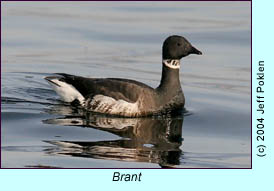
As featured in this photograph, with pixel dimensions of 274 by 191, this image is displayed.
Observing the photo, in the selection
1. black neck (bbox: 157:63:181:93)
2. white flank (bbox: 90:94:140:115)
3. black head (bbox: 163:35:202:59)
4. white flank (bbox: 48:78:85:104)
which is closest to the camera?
white flank (bbox: 90:94:140:115)

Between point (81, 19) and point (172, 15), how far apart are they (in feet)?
8.99

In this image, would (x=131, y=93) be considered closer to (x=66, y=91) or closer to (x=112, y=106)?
(x=112, y=106)

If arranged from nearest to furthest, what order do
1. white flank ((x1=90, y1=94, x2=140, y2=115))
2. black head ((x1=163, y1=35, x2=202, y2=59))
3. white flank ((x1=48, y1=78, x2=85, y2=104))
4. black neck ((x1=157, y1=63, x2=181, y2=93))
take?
white flank ((x1=90, y1=94, x2=140, y2=115)), black neck ((x1=157, y1=63, x2=181, y2=93)), black head ((x1=163, y1=35, x2=202, y2=59)), white flank ((x1=48, y1=78, x2=85, y2=104))

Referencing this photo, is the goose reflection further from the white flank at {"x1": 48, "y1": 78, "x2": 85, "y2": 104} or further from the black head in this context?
the black head

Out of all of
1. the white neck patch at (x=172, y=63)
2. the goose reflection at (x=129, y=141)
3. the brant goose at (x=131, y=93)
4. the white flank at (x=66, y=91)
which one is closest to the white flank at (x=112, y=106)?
the brant goose at (x=131, y=93)

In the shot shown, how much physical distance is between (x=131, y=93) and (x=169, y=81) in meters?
0.89

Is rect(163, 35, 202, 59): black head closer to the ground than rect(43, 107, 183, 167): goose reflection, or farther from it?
farther from it

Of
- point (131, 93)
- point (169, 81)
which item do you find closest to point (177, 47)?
point (169, 81)

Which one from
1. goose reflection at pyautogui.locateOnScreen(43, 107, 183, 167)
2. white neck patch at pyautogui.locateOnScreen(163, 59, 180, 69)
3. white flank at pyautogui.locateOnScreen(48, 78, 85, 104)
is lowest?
goose reflection at pyautogui.locateOnScreen(43, 107, 183, 167)

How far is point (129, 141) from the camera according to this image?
12680mm

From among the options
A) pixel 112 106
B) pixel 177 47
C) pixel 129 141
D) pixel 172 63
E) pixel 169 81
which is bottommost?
pixel 129 141

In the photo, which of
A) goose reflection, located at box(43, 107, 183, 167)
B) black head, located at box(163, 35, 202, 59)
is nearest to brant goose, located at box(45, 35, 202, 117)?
black head, located at box(163, 35, 202, 59)

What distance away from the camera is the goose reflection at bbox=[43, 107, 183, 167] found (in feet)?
38.6

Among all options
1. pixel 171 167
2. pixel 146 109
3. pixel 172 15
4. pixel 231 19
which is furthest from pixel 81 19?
pixel 171 167
